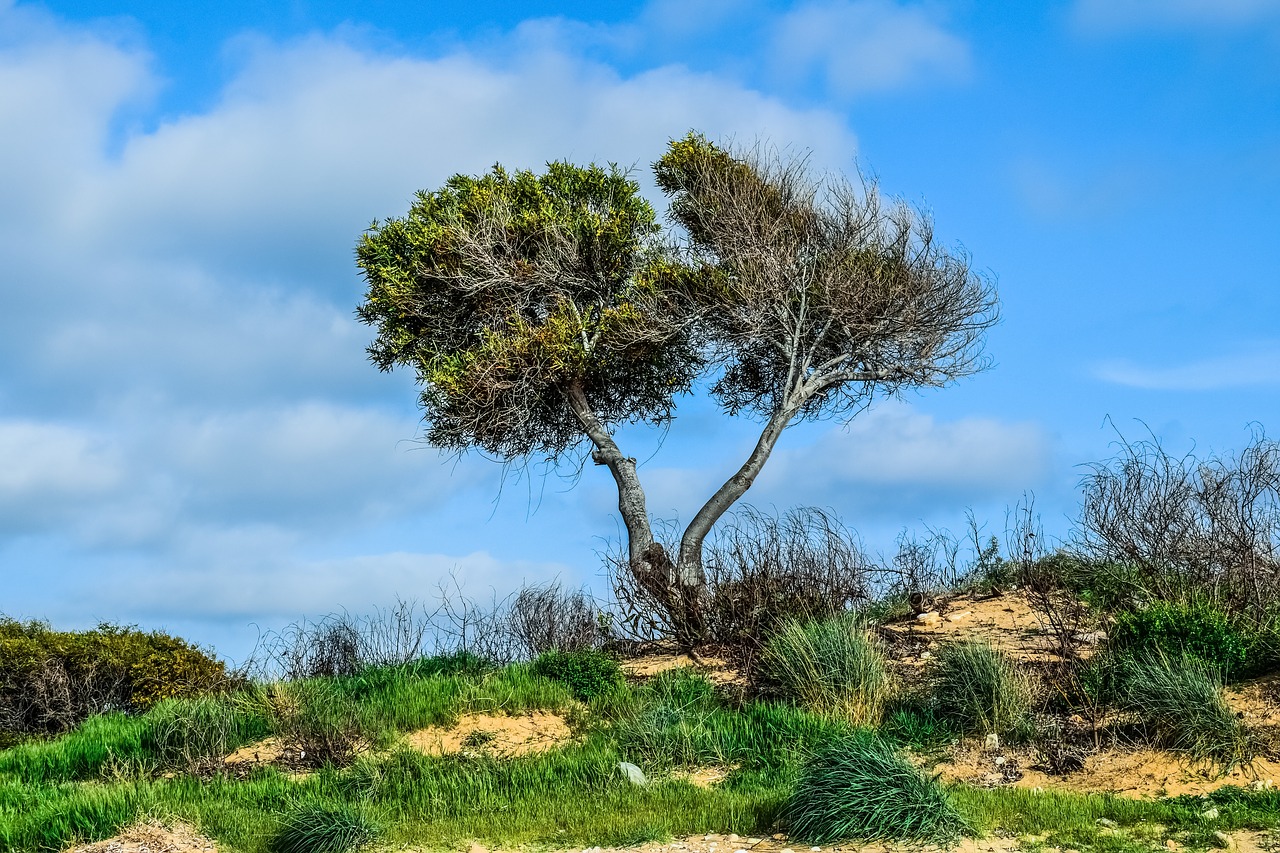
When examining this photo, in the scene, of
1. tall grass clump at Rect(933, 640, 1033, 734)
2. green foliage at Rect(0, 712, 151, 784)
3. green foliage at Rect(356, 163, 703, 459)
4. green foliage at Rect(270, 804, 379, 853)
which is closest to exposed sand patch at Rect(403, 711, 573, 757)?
green foliage at Rect(270, 804, 379, 853)

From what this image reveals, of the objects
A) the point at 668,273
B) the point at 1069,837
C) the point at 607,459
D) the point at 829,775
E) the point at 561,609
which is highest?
the point at 668,273

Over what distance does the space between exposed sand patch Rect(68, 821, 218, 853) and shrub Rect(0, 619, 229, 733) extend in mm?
6635

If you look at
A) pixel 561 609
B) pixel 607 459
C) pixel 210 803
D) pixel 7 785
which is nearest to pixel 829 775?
pixel 210 803

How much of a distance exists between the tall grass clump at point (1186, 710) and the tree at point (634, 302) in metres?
8.28

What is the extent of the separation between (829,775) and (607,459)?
11.7 m

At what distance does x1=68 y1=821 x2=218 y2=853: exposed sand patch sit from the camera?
9094 millimetres

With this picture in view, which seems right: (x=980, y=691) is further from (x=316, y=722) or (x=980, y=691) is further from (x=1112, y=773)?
(x=316, y=722)

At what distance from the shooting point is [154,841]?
30.1 ft

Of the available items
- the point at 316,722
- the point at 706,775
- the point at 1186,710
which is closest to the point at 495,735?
the point at 316,722

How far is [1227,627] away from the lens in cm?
1246

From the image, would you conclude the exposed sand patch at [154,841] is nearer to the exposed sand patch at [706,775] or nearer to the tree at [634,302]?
the exposed sand patch at [706,775]

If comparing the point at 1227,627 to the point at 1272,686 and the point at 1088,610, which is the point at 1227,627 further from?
the point at 1088,610

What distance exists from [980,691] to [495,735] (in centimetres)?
505

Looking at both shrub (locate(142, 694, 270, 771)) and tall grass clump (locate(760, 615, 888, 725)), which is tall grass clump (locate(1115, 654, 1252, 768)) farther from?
shrub (locate(142, 694, 270, 771))
